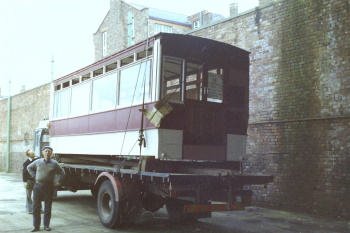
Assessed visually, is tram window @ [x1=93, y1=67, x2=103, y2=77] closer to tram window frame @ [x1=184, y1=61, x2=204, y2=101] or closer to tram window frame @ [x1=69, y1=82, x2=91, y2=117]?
tram window frame @ [x1=69, y1=82, x2=91, y2=117]

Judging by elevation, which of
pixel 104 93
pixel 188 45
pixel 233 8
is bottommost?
pixel 104 93

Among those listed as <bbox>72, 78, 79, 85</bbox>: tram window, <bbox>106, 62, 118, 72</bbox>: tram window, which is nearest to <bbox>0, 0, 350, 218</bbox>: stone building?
<bbox>106, 62, 118, 72</bbox>: tram window

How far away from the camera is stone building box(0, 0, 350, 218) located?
9.27 m

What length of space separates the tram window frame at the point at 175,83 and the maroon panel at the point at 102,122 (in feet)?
5.65

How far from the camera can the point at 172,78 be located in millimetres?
7562

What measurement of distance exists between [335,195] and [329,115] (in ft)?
6.27

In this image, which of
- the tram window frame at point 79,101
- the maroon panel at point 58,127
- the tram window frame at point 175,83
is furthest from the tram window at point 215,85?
the maroon panel at point 58,127

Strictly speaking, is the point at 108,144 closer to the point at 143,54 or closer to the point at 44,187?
the point at 44,187

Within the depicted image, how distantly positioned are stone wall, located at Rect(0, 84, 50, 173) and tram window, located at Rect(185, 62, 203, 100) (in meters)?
18.4

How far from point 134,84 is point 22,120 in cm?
Answer: 2278

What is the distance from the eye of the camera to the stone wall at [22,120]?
25.6 metres

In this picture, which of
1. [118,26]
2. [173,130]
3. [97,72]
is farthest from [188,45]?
[118,26]

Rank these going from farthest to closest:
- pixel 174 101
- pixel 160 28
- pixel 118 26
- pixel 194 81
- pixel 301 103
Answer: pixel 160 28 → pixel 118 26 → pixel 301 103 → pixel 194 81 → pixel 174 101

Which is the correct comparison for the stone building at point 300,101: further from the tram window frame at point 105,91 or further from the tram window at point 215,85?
the tram window frame at point 105,91
